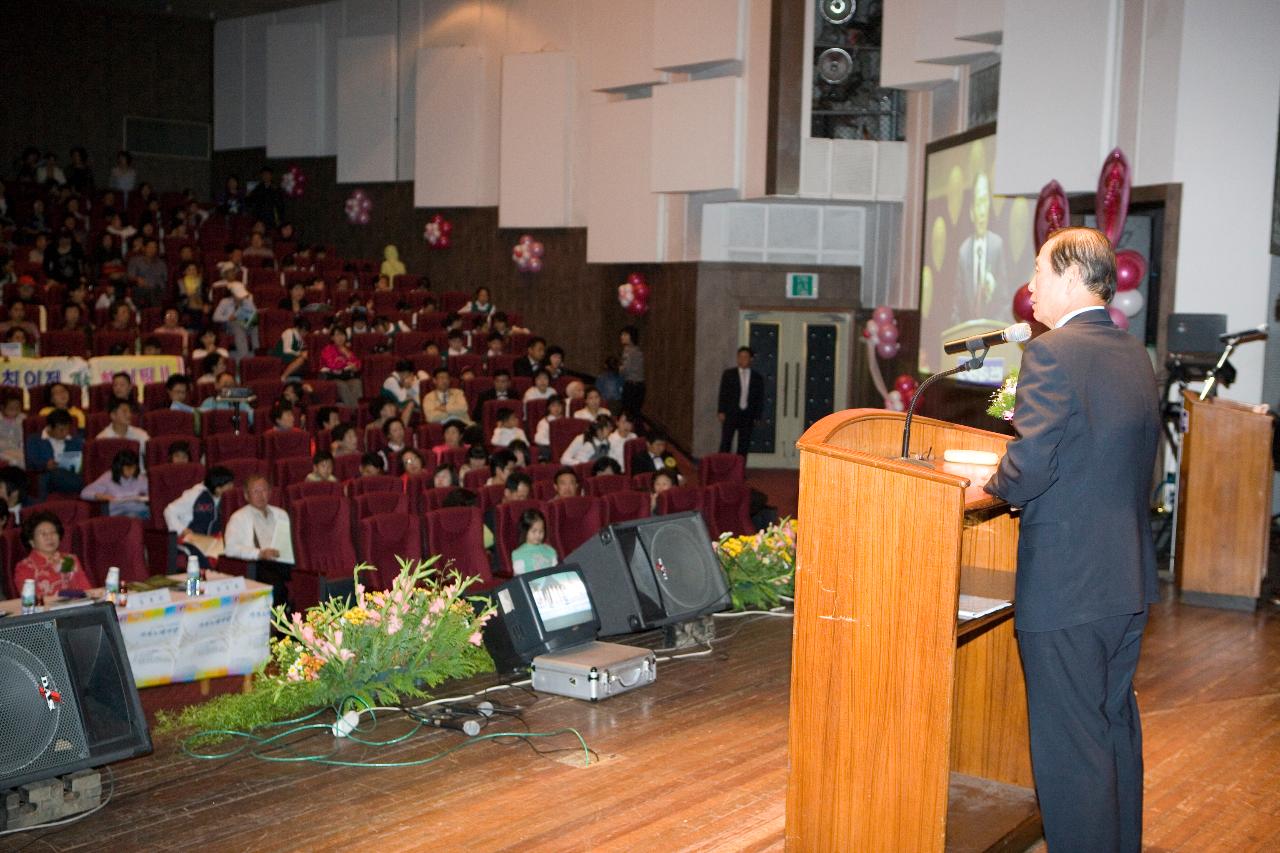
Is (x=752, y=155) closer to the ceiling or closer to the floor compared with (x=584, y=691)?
closer to the ceiling

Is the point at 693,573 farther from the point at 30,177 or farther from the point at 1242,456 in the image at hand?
the point at 30,177

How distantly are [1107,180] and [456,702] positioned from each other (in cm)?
526

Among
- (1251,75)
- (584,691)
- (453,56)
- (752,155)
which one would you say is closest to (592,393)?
(752,155)

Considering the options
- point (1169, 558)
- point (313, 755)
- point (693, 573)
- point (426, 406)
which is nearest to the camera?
point (313, 755)

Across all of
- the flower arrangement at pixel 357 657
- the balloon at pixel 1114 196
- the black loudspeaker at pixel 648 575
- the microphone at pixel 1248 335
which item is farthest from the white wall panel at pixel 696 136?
the flower arrangement at pixel 357 657

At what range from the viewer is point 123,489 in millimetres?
7316

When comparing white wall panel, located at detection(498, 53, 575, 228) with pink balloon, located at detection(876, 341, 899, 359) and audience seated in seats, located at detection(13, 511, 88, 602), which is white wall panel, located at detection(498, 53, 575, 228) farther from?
audience seated in seats, located at detection(13, 511, 88, 602)

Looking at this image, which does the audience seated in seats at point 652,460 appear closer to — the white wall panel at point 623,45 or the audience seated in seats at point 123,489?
the audience seated in seats at point 123,489

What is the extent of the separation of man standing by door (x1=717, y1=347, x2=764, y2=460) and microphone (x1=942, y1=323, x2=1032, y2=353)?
29.0ft

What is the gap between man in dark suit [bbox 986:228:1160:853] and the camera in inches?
97.6

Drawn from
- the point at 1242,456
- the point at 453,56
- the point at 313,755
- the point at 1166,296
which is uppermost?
the point at 453,56

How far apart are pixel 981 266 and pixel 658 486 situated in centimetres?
366

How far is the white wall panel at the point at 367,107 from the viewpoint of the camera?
1670 centimetres

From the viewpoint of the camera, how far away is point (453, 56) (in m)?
15.7
